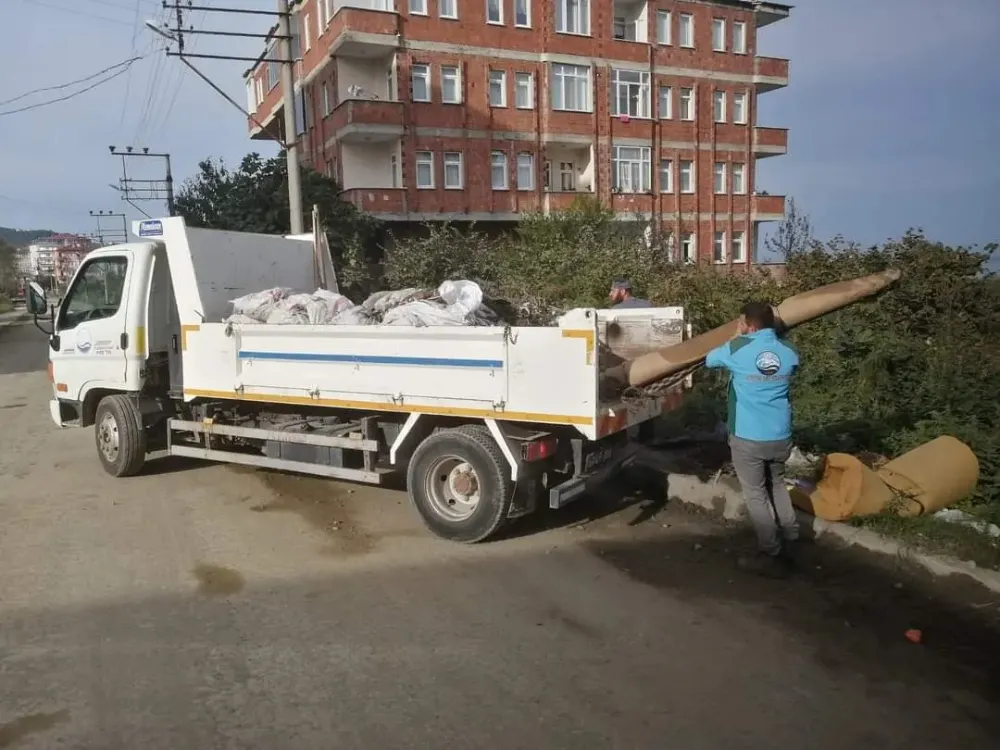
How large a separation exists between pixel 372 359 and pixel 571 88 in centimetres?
3142

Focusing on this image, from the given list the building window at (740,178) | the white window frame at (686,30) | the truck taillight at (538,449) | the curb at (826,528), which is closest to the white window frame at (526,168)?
the white window frame at (686,30)

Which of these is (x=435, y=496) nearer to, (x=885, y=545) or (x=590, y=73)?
(x=885, y=545)

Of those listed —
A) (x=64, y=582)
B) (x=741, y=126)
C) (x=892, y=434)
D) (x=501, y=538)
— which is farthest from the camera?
(x=741, y=126)

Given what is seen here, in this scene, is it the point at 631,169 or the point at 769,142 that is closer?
the point at 631,169

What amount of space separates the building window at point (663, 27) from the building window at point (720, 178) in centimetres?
635

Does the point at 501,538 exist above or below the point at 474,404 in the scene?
below

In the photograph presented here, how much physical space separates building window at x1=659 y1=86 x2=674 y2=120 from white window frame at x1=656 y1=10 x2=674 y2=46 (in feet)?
6.69

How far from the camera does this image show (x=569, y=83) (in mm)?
35000

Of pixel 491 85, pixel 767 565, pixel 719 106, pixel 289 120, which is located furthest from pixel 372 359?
pixel 719 106

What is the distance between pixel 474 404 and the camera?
5.93 m

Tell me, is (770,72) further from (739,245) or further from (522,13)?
(522,13)

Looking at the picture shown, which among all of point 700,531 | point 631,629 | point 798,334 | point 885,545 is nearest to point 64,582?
point 631,629

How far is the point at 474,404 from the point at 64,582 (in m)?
3.03

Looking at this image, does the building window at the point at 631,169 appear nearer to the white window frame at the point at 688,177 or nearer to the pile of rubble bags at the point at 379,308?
the white window frame at the point at 688,177
